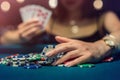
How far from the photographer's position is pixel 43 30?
1.68 meters

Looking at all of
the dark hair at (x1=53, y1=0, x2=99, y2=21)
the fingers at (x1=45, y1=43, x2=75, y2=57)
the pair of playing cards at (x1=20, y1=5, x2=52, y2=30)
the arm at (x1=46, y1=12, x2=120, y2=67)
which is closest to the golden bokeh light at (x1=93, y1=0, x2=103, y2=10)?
the dark hair at (x1=53, y1=0, x2=99, y2=21)

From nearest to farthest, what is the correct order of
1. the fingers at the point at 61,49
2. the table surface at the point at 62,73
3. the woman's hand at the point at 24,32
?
1. the table surface at the point at 62,73
2. the fingers at the point at 61,49
3. the woman's hand at the point at 24,32

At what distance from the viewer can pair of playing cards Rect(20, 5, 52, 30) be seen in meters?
1.65

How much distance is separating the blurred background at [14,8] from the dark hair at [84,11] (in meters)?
0.07

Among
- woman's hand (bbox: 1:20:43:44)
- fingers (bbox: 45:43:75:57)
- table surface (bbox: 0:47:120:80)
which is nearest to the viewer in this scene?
table surface (bbox: 0:47:120:80)

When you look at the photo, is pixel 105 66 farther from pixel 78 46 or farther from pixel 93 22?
pixel 93 22

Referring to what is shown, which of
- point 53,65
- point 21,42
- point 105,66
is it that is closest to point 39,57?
point 53,65

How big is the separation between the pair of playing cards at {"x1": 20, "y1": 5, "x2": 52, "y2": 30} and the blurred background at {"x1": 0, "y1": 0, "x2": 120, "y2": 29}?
0.10 feet

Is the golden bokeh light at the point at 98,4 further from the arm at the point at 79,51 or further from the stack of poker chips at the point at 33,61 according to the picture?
the stack of poker chips at the point at 33,61

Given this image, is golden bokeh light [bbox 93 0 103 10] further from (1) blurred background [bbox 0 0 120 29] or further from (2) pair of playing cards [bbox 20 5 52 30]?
(2) pair of playing cards [bbox 20 5 52 30]

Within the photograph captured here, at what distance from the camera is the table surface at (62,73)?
Answer: 3.57ft

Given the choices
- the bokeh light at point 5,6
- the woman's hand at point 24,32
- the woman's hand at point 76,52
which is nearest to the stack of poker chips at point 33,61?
the woman's hand at point 76,52

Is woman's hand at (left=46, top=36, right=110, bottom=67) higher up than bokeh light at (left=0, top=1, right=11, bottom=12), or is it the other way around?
bokeh light at (left=0, top=1, right=11, bottom=12)

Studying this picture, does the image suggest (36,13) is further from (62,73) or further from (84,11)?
(62,73)
